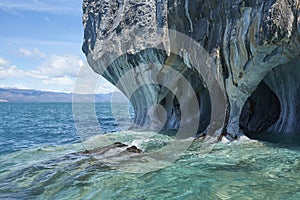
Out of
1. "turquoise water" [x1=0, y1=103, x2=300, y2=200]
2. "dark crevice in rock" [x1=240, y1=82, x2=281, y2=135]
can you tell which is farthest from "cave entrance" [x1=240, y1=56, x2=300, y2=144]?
"turquoise water" [x1=0, y1=103, x2=300, y2=200]

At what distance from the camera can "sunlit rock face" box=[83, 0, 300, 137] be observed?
42.2 feet

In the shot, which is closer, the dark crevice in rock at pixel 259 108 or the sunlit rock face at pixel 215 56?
the sunlit rock face at pixel 215 56

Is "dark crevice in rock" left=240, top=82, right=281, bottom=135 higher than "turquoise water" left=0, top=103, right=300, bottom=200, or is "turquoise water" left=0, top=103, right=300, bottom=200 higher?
"dark crevice in rock" left=240, top=82, right=281, bottom=135

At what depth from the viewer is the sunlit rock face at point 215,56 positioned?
506 inches

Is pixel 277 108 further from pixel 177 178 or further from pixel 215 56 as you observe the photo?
pixel 177 178

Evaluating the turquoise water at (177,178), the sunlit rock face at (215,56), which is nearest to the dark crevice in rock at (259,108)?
the sunlit rock face at (215,56)

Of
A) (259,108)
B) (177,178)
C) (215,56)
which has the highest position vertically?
(215,56)

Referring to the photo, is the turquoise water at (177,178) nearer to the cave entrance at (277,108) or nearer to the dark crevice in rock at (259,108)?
the cave entrance at (277,108)

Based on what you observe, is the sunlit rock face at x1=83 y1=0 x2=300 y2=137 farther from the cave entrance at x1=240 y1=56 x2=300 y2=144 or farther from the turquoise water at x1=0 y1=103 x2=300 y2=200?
the turquoise water at x1=0 y1=103 x2=300 y2=200

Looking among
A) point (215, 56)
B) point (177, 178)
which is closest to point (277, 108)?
point (215, 56)

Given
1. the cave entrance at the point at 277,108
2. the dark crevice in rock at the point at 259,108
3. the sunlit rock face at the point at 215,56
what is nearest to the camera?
the sunlit rock face at the point at 215,56

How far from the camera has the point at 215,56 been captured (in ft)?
50.5

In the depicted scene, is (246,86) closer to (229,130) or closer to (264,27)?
(229,130)

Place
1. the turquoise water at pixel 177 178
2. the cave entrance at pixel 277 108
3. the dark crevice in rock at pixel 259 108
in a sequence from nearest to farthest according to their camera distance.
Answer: the turquoise water at pixel 177 178 → the cave entrance at pixel 277 108 → the dark crevice in rock at pixel 259 108
